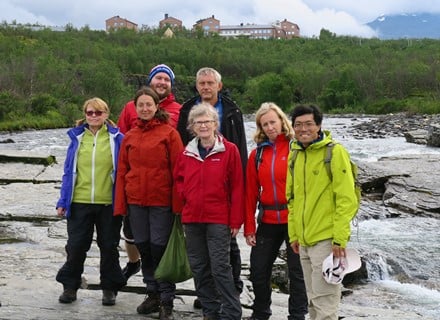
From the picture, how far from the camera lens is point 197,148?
14.6 ft

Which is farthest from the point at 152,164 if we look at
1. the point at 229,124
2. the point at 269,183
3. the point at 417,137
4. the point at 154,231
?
the point at 417,137

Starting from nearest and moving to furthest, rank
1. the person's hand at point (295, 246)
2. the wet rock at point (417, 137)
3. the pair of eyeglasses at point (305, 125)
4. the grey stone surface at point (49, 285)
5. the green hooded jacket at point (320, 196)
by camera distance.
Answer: the green hooded jacket at point (320, 196)
the pair of eyeglasses at point (305, 125)
the person's hand at point (295, 246)
the grey stone surface at point (49, 285)
the wet rock at point (417, 137)

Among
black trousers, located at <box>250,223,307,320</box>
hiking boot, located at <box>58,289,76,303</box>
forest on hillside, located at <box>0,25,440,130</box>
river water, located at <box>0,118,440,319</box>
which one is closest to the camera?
black trousers, located at <box>250,223,307,320</box>

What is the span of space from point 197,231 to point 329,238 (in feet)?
3.33

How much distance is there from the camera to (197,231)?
4461mm

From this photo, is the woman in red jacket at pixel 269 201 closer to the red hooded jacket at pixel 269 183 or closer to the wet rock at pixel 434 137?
the red hooded jacket at pixel 269 183

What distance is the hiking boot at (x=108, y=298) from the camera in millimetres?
4949

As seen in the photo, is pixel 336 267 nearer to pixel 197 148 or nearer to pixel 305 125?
pixel 305 125

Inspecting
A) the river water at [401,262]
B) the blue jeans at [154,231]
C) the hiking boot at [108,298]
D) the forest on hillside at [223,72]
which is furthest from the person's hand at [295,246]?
the forest on hillside at [223,72]

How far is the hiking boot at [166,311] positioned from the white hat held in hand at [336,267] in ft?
4.39

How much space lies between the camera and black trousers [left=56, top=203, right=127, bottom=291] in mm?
4859

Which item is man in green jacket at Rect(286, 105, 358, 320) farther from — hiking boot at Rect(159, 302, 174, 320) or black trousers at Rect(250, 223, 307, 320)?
hiking boot at Rect(159, 302, 174, 320)

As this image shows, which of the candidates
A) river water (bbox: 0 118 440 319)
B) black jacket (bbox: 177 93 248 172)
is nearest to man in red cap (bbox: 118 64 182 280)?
black jacket (bbox: 177 93 248 172)

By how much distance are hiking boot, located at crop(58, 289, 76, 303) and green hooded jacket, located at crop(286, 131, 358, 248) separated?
6.50 feet
